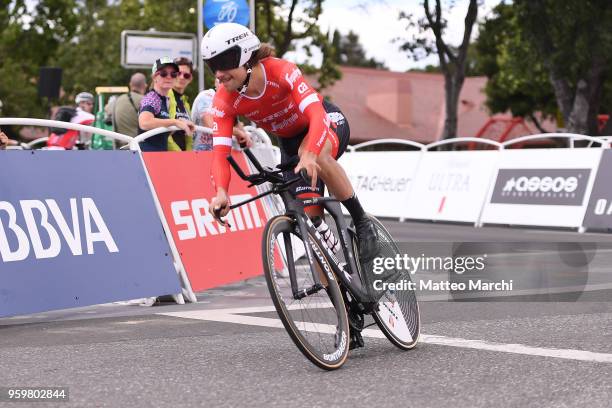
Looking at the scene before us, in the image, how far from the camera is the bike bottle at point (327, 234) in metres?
6.80

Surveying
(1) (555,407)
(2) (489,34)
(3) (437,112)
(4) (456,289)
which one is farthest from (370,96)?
(1) (555,407)

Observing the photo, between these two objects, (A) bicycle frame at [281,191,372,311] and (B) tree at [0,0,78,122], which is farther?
(B) tree at [0,0,78,122]

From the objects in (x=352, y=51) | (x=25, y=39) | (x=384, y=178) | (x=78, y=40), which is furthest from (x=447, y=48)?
(x=352, y=51)

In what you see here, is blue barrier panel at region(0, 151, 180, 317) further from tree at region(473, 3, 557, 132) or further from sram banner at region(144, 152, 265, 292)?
tree at region(473, 3, 557, 132)

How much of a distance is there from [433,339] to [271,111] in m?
1.80

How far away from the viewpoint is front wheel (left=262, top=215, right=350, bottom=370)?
6.03m

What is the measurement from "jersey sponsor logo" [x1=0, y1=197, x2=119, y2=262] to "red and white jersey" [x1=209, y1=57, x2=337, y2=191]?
2.26m

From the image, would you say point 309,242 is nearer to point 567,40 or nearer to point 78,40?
point 567,40

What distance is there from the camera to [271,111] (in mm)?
6855

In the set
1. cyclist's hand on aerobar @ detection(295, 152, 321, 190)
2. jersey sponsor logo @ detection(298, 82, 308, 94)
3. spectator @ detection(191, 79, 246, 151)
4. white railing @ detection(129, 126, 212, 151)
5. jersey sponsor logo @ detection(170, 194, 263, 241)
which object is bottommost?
jersey sponsor logo @ detection(170, 194, 263, 241)

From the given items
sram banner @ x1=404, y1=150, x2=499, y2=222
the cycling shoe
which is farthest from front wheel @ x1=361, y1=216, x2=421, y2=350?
sram banner @ x1=404, y1=150, x2=499, y2=222

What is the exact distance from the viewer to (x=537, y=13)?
32.9m

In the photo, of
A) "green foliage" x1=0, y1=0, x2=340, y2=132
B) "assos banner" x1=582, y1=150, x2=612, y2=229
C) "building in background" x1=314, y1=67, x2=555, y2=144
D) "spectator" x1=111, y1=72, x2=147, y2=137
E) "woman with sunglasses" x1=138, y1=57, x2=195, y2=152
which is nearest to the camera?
"woman with sunglasses" x1=138, y1=57, x2=195, y2=152

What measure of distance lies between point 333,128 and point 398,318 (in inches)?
47.4
